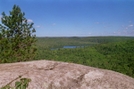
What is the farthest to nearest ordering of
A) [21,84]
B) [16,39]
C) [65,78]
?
[16,39]
[65,78]
[21,84]

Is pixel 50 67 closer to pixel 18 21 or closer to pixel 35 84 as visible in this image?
pixel 35 84

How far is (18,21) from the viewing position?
2925 cm

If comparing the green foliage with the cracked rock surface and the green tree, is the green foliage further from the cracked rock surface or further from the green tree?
the green tree

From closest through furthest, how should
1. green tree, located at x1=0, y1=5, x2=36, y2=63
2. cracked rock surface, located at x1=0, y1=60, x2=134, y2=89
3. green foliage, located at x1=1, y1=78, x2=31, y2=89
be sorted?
green foliage, located at x1=1, y1=78, x2=31, y2=89, cracked rock surface, located at x1=0, y1=60, x2=134, y2=89, green tree, located at x1=0, y1=5, x2=36, y2=63

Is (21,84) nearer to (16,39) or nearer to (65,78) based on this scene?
(65,78)

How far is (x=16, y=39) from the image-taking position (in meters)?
27.5

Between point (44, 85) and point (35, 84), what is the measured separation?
1.12 feet

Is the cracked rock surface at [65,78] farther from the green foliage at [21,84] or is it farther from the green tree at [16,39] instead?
the green tree at [16,39]

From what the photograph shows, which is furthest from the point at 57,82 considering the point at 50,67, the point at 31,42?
the point at 31,42

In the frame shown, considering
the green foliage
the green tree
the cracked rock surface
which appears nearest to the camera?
the green foliage

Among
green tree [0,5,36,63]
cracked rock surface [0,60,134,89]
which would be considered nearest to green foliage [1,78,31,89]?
cracked rock surface [0,60,134,89]

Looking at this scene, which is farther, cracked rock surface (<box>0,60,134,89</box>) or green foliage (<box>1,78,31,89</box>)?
cracked rock surface (<box>0,60,134,89</box>)

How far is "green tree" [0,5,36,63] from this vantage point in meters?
25.8

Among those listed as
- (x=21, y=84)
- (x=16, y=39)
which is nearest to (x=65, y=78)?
(x=21, y=84)
